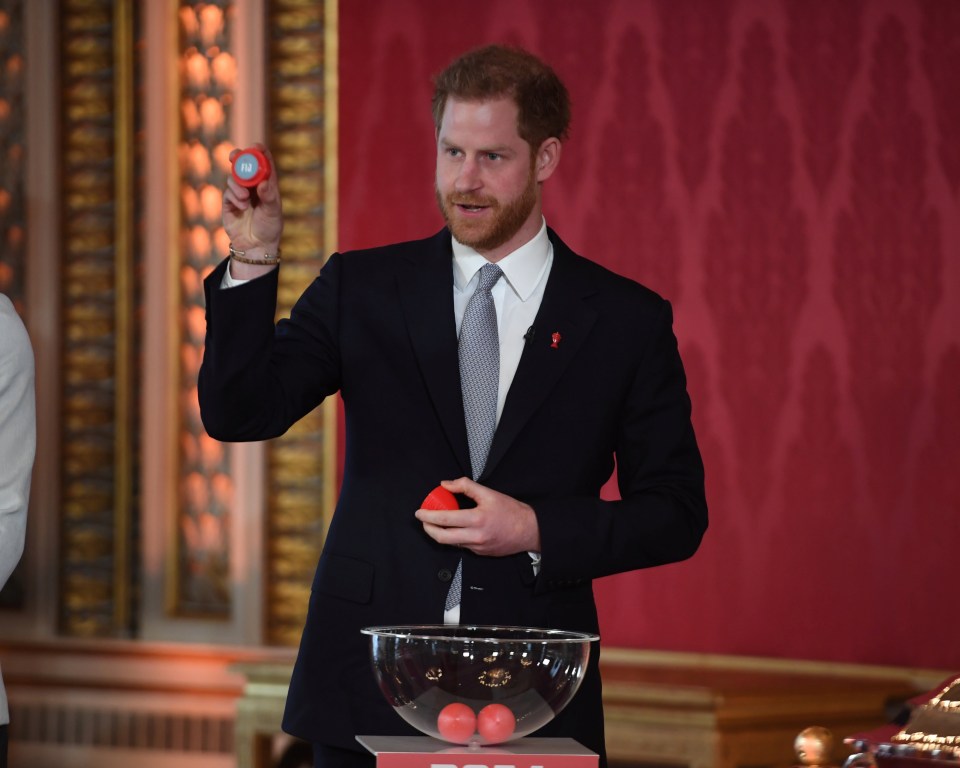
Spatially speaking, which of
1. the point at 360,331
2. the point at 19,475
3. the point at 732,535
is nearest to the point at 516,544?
the point at 360,331

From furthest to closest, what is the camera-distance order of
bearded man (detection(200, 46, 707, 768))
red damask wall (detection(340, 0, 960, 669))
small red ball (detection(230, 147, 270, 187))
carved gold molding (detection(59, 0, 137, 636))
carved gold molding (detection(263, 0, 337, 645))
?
1. carved gold molding (detection(59, 0, 137, 636))
2. carved gold molding (detection(263, 0, 337, 645))
3. red damask wall (detection(340, 0, 960, 669))
4. bearded man (detection(200, 46, 707, 768))
5. small red ball (detection(230, 147, 270, 187))

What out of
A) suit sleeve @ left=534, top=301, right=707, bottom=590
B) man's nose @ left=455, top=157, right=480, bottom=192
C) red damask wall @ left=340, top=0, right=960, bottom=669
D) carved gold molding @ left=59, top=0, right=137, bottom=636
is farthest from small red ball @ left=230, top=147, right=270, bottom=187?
carved gold molding @ left=59, top=0, right=137, bottom=636

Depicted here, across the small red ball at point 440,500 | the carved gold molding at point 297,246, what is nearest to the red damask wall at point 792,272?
the carved gold molding at point 297,246

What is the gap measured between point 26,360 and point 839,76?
7.41 ft

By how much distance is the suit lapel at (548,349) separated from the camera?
1842mm

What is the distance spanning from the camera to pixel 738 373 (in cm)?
355

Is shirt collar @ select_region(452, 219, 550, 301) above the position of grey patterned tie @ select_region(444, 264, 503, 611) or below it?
above

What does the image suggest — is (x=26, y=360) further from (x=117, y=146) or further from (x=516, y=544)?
(x=117, y=146)

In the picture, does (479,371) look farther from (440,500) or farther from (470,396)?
(440,500)

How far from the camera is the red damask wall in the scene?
134 inches

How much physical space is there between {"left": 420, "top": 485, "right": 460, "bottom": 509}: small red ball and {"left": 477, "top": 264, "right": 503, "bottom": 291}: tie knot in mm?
351

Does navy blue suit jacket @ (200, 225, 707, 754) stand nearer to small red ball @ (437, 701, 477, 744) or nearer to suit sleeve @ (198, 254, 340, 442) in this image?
suit sleeve @ (198, 254, 340, 442)

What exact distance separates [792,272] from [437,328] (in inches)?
71.0

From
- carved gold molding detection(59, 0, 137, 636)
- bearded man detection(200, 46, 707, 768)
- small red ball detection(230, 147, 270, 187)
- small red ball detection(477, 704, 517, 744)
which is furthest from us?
carved gold molding detection(59, 0, 137, 636)
